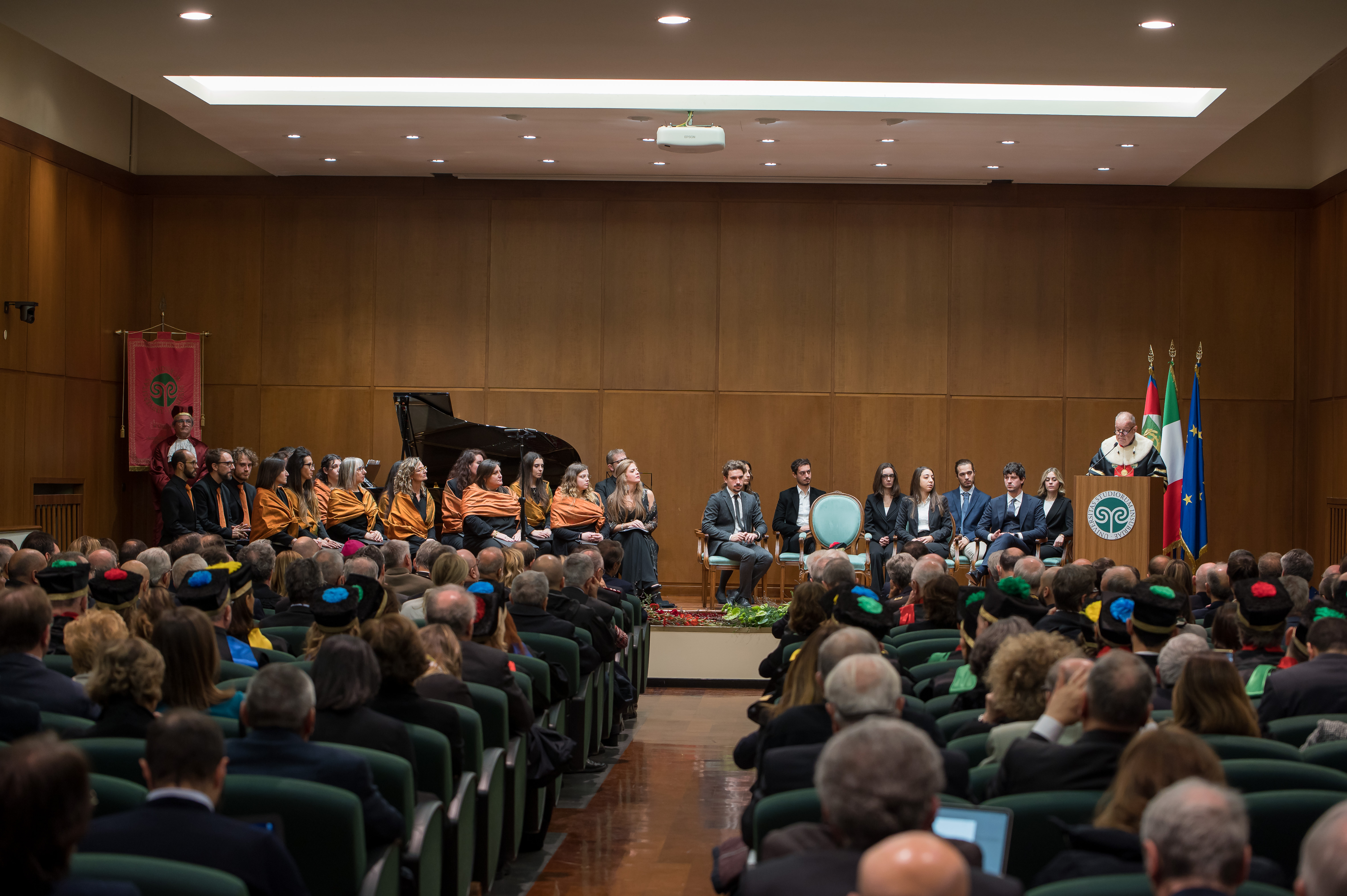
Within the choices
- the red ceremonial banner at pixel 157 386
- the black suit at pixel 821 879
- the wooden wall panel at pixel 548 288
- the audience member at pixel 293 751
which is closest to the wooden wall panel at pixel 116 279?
the red ceremonial banner at pixel 157 386

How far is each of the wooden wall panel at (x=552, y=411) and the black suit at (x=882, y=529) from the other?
3149mm

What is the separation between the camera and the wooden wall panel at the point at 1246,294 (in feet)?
40.9

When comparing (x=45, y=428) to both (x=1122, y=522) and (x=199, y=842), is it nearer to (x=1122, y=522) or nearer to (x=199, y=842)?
(x=1122, y=522)

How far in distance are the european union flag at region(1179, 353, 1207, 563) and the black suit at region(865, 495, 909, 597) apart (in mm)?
2221

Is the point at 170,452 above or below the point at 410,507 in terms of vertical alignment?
above

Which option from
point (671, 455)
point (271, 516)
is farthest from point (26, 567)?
point (671, 455)

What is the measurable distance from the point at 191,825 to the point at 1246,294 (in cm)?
1232

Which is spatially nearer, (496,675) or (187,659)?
(187,659)

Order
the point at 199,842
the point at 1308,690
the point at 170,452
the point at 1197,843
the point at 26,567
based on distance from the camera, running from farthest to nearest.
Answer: the point at 170,452, the point at 26,567, the point at 1308,690, the point at 199,842, the point at 1197,843

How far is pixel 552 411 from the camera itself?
12.6 metres

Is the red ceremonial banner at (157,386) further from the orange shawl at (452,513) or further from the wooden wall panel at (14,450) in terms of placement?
the orange shawl at (452,513)

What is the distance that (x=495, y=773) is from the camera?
154 inches

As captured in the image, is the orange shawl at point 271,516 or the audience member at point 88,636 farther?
the orange shawl at point 271,516

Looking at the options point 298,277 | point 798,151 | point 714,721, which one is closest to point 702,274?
point 798,151
